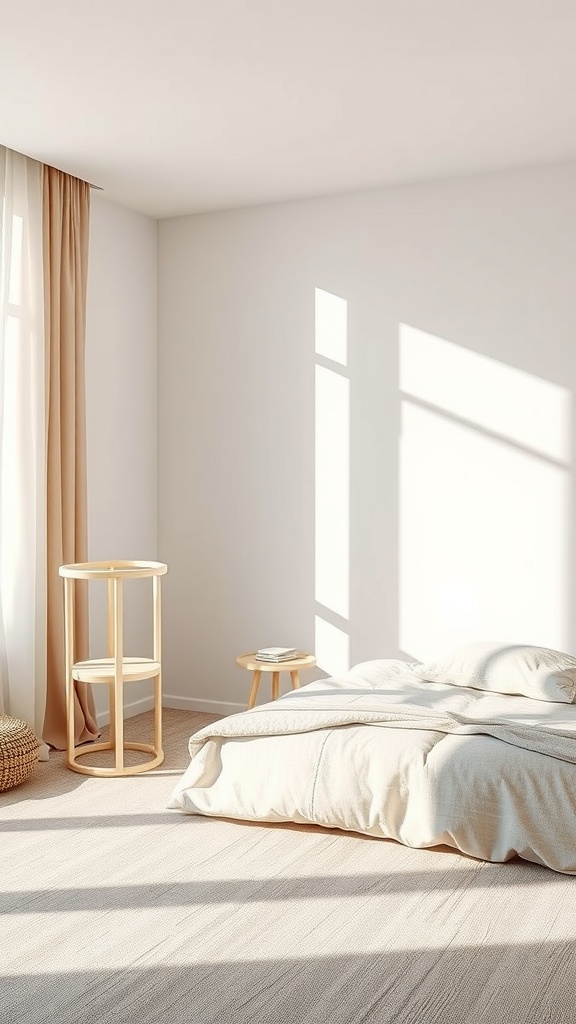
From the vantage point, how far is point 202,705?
17.4 ft

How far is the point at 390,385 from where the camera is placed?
4.76m

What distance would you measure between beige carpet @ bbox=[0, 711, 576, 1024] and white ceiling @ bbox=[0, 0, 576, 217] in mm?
2656

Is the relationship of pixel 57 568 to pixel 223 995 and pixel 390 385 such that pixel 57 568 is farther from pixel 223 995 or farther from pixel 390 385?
pixel 223 995

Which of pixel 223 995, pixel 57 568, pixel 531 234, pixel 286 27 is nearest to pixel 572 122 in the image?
pixel 531 234

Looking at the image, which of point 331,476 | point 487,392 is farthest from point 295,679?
point 487,392

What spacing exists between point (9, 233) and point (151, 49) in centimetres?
142

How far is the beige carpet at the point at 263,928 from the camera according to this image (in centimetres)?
222

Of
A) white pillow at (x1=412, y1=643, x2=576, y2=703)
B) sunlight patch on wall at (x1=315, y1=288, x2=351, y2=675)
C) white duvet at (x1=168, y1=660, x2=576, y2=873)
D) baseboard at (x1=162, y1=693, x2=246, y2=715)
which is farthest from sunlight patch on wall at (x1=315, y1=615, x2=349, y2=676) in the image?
white duvet at (x1=168, y1=660, x2=576, y2=873)

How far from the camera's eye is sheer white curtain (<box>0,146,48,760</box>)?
4.27 m

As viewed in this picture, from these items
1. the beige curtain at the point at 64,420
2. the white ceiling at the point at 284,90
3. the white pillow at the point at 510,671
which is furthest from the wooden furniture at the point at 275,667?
the white ceiling at the point at 284,90

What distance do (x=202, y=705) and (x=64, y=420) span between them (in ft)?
5.88

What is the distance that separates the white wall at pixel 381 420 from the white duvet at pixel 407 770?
0.99m

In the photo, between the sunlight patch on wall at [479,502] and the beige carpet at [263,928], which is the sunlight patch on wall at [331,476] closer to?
the sunlight patch on wall at [479,502]

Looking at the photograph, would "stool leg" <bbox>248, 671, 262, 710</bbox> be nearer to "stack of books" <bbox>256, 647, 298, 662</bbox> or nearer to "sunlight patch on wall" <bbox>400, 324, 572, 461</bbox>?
"stack of books" <bbox>256, 647, 298, 662</bbox>
